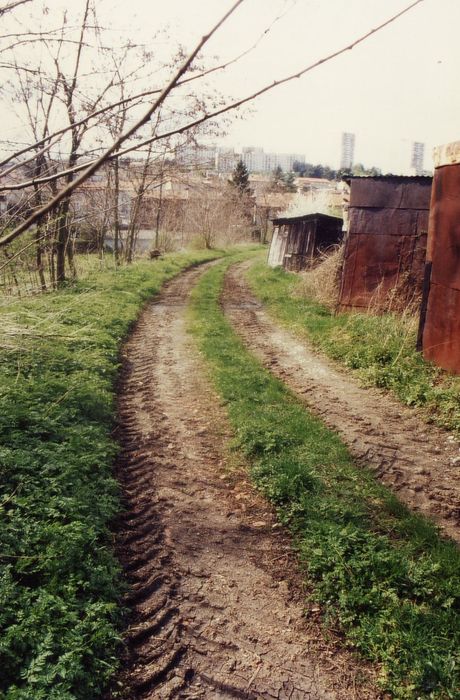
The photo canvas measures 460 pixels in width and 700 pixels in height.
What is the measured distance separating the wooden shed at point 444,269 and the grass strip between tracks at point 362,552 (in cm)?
251

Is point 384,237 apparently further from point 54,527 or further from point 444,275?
point 54,527

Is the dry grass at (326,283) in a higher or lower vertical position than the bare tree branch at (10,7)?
lower

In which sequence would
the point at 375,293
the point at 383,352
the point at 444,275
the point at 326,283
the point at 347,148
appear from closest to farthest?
1. the point at 444,275
2. the point at 383,352
3. the point at 375,293
4. the point at 326,283
5. the point at 347,148

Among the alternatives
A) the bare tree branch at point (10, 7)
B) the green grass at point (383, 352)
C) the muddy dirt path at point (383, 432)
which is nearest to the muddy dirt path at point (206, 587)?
the muddy dirt path at point (383, 432)

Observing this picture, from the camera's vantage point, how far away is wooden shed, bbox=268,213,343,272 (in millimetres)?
18516

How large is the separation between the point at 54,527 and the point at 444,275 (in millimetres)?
6194

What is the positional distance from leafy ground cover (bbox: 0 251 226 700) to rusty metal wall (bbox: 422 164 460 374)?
479 cm

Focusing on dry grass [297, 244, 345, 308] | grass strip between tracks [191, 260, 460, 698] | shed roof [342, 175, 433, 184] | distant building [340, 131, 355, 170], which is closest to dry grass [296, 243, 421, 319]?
dry grass [297, 244, 345, 308]

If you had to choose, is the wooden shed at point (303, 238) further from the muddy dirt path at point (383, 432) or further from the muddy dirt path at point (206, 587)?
the muddy dirt path at point (206, 587)

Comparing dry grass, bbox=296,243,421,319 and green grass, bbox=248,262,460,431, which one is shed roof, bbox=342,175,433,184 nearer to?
dry grass, bbox=296,243,421,319

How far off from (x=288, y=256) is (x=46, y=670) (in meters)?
18.8

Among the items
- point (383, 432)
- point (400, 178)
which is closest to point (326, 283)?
point (400, 178)

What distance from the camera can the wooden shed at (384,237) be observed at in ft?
33.6

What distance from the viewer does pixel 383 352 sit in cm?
803
